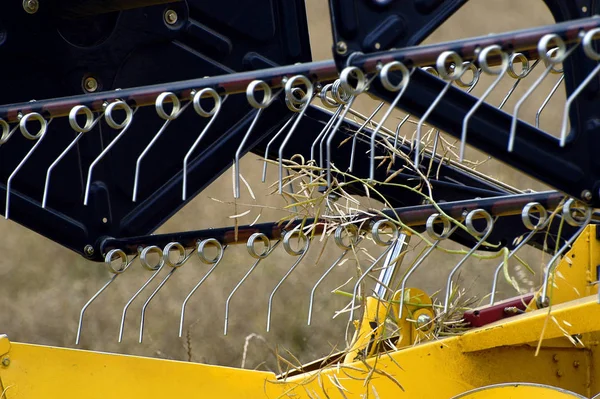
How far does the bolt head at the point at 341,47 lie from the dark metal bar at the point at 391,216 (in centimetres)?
59

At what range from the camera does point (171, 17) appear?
3123mm

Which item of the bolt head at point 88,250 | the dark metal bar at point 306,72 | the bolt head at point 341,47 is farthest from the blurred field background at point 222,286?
the bolt head at point 341,47

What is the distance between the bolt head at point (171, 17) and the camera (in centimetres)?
312

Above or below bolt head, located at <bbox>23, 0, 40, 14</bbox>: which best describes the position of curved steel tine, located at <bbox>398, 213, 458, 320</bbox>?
below

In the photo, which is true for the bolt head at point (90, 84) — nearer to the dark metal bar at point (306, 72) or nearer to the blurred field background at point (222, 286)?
the dark metal bar at point (306, 72)

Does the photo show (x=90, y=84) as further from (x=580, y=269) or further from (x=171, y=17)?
(x=580, y=269)

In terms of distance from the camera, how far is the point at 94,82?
3.04 metres

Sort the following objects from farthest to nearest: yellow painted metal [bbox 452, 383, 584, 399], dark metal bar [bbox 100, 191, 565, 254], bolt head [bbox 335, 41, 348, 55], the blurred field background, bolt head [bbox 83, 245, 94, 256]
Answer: the blurred field background
bolt head [bbox 83, 245, 94, 256]
dark metal bar [bbox 100, 191, 565, 254]
yellow painted metal [bbox 452, 383, 584, 399]
bolt head [bbox 335, 41, 348, 55]

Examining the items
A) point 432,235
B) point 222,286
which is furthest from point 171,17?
point 222,286

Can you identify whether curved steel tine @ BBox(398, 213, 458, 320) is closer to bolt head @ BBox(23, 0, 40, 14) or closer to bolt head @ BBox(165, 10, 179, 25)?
bolt head @ BBox(165, 10, 179, 25)

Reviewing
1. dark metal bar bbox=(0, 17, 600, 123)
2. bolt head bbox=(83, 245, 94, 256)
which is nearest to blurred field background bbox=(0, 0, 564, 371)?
bolt head bbox=(83, 245, 94, 256)

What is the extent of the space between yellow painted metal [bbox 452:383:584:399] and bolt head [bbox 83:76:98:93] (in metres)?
1.38

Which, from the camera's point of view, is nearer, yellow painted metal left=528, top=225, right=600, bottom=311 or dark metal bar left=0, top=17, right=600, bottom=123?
dark metal bar left=0, top=17, right=600, bottom=123

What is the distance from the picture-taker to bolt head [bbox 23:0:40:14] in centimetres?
293
